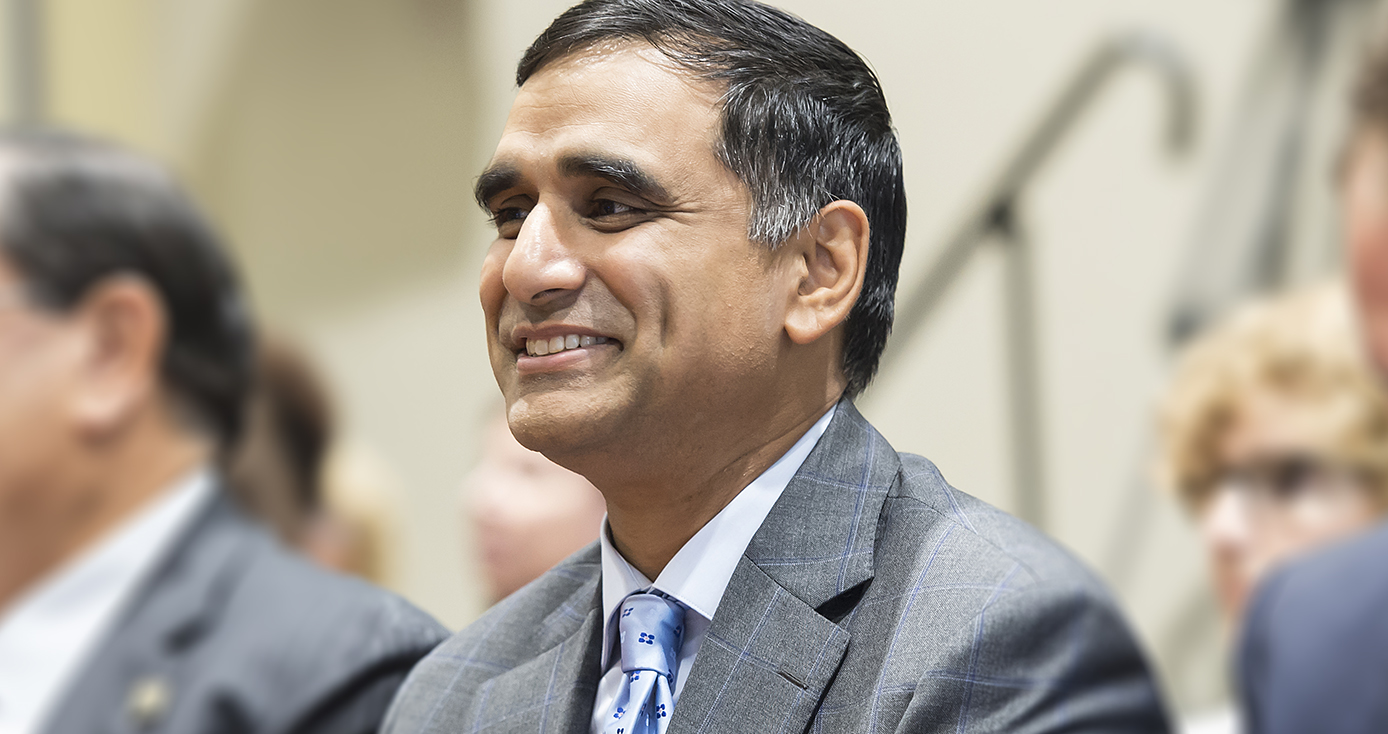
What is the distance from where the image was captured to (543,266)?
594mm

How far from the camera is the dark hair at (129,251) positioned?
0.91 m

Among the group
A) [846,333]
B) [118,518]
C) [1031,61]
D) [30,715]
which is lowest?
[30,715]

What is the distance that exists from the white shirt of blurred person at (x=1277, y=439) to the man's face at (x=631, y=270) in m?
0.18

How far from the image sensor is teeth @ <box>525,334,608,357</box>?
0.60 meters

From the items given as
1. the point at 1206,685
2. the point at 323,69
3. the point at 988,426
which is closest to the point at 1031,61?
the point at 988,426

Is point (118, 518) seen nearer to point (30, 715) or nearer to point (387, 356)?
point (30, 715)

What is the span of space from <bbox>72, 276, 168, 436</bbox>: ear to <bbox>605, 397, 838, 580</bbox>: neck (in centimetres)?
41

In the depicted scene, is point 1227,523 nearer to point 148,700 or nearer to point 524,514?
point 524,514

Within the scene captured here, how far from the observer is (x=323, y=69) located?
1271 mm

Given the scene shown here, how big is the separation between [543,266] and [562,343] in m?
0.03

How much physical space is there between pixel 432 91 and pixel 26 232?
0.28m

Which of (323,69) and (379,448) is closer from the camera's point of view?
(379,448)

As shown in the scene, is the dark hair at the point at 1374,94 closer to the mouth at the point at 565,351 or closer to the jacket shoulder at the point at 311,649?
the mouth at the point at 565,351

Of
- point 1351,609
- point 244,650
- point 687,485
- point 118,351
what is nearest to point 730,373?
point 687,485
